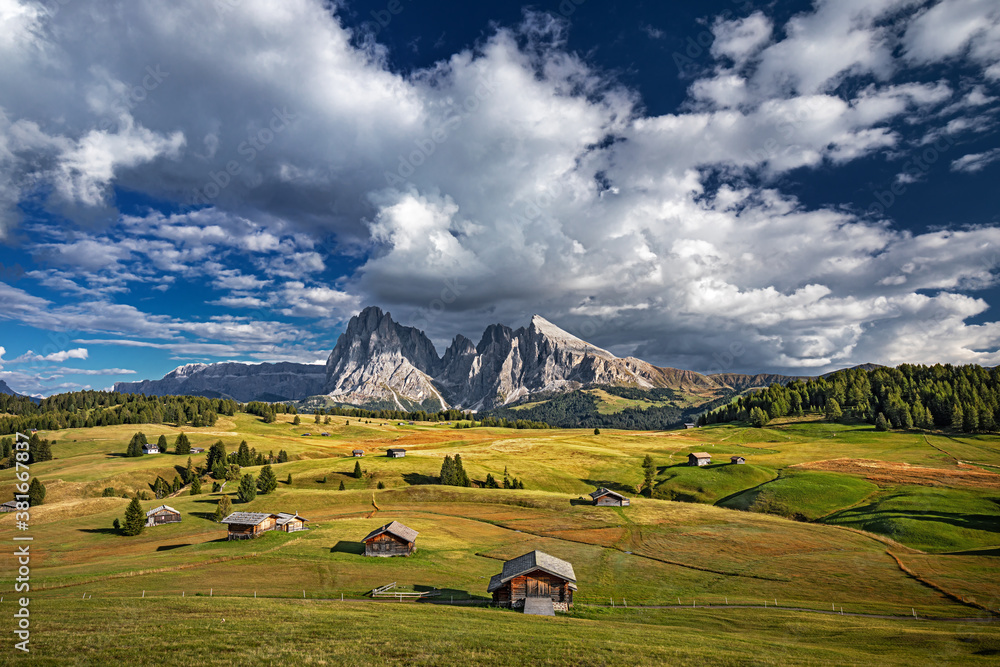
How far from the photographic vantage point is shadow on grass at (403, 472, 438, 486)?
120812 millimetres

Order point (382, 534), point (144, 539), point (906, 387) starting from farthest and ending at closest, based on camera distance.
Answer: point (906, 387) < point (144, 539) < point (382, 534)

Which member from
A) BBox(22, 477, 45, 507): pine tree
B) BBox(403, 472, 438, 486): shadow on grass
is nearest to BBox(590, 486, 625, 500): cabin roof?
BBox(403, 472, 438, 486): shadow on grass

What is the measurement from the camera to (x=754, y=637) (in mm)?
34750

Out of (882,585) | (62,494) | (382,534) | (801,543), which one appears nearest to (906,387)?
(801,543)

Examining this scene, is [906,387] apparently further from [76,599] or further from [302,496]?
[76,599]

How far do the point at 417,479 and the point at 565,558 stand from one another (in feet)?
219

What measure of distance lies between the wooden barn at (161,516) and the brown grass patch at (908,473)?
464 ft

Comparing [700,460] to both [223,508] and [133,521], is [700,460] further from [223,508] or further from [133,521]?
[133,521]

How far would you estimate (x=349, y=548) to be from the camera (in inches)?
2650

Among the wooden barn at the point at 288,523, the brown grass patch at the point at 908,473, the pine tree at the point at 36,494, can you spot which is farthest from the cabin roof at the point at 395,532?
the brown grass patch at the point at 908,473

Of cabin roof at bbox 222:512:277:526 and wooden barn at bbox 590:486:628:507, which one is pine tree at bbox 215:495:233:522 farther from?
wooden barn at bbox 590:486:628:507

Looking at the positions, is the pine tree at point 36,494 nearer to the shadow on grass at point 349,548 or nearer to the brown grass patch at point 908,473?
the shadow on grass at point 349,548

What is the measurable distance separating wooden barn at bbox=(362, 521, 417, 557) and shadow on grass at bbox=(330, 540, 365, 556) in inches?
74.1

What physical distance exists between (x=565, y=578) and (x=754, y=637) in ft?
59.1
